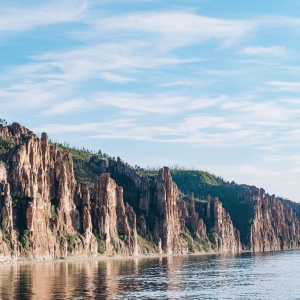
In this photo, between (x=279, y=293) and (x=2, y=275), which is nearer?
(x=279, y=293)

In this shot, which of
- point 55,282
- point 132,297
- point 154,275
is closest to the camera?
point 132,297

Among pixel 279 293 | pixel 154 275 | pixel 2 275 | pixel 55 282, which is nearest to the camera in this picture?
pixel 279 293

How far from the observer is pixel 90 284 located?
436 feet

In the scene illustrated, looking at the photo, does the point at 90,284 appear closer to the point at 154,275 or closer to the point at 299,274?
the point at 154,275

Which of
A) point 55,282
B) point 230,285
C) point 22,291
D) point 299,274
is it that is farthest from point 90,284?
point 299,274

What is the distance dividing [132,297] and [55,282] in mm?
26744

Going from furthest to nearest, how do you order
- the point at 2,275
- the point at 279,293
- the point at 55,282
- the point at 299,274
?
the point at 299,274, the point at 2,275, the point at 55,282, the point at 279,293

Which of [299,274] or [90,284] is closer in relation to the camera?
[90,284]

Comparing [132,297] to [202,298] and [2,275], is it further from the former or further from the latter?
[2,275]

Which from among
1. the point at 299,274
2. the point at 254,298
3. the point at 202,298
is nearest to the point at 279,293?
the point at 254,298

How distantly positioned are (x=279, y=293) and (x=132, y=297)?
1118 inches

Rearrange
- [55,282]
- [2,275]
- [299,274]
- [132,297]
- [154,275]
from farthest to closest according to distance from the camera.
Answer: [299,274] → [154,275] → [2,275] → [55,282] → [132,297]

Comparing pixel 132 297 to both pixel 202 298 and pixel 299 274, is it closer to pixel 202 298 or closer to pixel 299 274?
pixel 202 298

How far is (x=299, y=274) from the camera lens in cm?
17838
